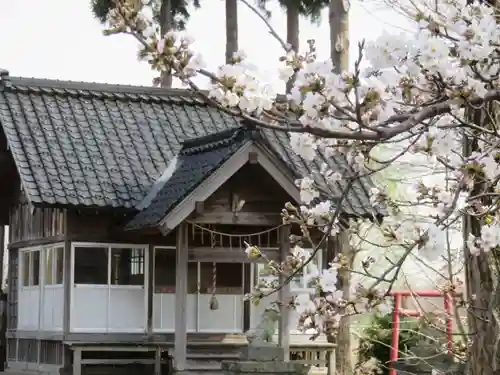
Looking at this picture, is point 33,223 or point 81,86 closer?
point 33,223

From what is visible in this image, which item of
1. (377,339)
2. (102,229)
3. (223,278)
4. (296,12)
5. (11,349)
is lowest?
(11,349)

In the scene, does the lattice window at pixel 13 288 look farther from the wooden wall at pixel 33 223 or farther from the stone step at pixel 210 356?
the stone step at pixel 210 356

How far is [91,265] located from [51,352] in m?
1.57

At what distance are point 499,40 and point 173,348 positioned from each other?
10.8 metres

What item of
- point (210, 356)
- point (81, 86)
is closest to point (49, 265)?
point (210, 356)

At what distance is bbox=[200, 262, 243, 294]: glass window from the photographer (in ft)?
51.3

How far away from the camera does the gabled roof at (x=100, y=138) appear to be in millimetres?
14648

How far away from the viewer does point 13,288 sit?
57.7ft

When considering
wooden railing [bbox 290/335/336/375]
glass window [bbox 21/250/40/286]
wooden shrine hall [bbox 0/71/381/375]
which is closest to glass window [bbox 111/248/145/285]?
wooden shrine hall [bbox 0/71/381/375]

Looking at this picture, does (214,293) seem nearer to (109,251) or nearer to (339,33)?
(109,251)

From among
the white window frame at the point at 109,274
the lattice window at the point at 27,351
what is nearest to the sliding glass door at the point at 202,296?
the white window frame at the point at 109,274

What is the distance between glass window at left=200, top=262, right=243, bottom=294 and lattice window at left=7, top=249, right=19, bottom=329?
3.62m

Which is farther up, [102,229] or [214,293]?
[102,229]

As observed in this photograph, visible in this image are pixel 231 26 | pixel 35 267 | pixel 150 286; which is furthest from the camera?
pixel 231 26
